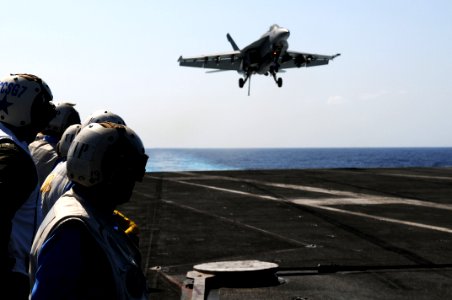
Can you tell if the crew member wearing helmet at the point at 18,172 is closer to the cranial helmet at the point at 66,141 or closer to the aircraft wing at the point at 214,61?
the cranial helmet at the point at 66,141

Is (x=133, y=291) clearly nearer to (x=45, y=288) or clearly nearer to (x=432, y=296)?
(x=45, y=288)

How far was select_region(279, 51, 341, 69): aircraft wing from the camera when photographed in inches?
2040

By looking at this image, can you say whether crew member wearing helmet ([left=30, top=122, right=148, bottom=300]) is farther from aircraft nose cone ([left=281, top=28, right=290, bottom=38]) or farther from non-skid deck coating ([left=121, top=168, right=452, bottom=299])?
aircraft nose cone ([left=281, top=28, right=290, bottom=38])

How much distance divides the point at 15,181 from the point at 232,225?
465 inches

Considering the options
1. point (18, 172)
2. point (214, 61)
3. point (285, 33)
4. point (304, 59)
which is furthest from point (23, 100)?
point (214, 61)

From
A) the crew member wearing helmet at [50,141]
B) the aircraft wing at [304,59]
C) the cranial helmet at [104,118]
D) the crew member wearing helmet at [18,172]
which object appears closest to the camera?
the crew member wearing helmet at [18,172]

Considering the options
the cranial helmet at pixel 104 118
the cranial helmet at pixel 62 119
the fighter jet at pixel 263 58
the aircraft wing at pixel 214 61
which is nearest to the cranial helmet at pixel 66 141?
the cranial helmet at pixel 104 118

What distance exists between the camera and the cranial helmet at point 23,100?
4.99 metres

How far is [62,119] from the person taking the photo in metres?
8.27

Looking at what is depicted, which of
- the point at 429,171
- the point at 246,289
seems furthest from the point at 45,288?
the point at 429,171

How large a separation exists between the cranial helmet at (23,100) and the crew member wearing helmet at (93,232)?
205cm

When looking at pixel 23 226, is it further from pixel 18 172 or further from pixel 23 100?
pixel 23 100

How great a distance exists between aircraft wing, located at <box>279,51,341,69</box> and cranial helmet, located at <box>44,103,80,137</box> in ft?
136

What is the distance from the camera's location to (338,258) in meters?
11.1
